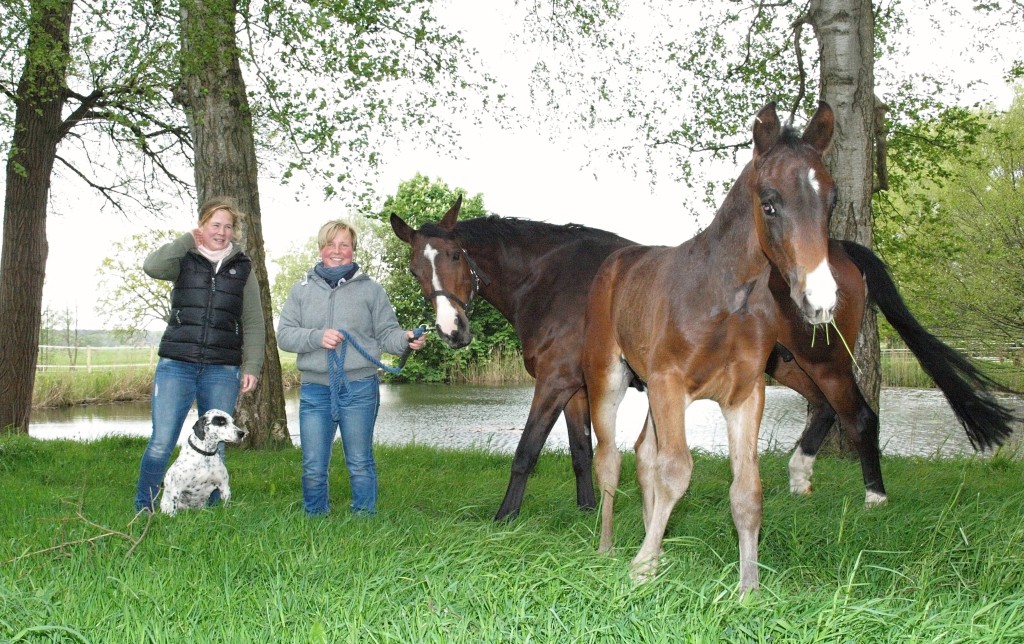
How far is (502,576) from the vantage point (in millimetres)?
3119

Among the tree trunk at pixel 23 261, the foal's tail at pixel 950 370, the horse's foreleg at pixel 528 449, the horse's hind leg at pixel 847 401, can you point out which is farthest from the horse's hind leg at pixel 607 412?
the tree trunk at pixel 23 261

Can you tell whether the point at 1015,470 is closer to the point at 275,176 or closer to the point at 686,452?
the point at 686,452

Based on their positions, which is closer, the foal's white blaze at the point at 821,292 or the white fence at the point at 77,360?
the foal's white blaze at the point at 821,292

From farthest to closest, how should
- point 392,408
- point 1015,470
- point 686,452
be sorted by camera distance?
point 392,408 < point 1015,470 < point 686,452

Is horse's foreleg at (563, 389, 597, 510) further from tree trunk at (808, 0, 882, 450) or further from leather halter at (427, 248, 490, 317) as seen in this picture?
tree trunk at (808, 0, 882, 450)

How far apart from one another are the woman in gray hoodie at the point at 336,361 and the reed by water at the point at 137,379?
59.4ft

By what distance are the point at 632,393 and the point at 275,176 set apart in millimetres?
13604

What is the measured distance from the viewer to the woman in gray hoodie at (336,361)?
4.92 m

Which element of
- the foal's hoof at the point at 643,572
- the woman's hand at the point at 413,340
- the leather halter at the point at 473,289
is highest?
the leather halter at the point at 473,289

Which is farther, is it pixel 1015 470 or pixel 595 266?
pixel 1015 470

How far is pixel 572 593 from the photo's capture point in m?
2.95

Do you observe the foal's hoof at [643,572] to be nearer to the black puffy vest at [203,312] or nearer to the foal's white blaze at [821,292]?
the foal's white blaze at [821,292]

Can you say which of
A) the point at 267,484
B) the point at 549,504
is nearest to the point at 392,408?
the point at 267,484

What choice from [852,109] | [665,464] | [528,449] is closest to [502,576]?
[665,464]
